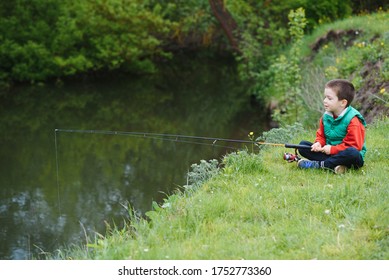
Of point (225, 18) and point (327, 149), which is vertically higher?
point (225, 18)

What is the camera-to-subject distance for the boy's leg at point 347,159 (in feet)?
18.8

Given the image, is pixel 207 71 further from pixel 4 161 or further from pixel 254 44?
pixel 4 161

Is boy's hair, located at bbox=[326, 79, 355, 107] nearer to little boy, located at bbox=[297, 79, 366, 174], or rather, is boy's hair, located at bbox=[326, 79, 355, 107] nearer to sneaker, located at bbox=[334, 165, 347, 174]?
little boy, located at bbox=[297, 79, 366, 174]

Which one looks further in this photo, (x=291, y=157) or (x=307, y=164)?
(x=291, y=157)

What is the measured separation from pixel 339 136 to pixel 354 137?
0.72 feet

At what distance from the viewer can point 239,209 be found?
504cm

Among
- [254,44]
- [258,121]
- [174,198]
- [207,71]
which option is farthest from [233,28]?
[174,198]

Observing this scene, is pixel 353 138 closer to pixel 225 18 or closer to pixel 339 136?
pixel 339 136

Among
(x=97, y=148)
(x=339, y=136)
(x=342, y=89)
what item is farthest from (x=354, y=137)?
(x=97, y=148)

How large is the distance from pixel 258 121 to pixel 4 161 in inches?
238

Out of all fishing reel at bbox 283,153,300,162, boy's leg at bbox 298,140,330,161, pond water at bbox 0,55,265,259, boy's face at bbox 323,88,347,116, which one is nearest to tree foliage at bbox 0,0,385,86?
pond water at bbox 0,55,265,259

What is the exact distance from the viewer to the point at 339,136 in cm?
600

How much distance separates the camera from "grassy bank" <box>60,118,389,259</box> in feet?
13.9
